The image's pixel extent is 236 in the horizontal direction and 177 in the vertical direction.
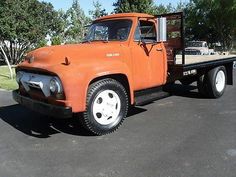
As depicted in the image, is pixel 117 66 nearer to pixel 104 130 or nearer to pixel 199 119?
pixel 104 130

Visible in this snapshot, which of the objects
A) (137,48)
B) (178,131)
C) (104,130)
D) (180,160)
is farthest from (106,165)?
(137,48)

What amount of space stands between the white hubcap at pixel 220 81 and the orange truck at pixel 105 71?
1374 mm

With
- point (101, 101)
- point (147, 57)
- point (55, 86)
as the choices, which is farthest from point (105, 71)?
point (147, 57)

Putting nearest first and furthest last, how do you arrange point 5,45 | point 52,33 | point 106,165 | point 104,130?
point 106,165 → point 104,130 → point 5,45 → point 52,33

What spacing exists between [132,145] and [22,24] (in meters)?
17.4

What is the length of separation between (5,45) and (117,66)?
18.9m

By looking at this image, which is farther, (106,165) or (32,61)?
(32,61)

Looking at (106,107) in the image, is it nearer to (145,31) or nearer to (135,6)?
(145,31)

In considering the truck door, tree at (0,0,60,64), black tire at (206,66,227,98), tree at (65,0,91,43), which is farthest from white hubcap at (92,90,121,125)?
tree at (65,0,91,43)

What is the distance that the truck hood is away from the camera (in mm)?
6293

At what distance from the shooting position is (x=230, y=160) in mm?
5199

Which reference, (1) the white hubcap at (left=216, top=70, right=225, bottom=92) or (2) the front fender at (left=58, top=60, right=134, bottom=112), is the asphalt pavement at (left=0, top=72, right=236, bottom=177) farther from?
(1) the white hubcap at (left=216, top=70, right=225, bottom=92)

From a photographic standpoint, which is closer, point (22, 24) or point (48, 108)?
point (48, 108)

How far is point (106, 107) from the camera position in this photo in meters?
6.66
